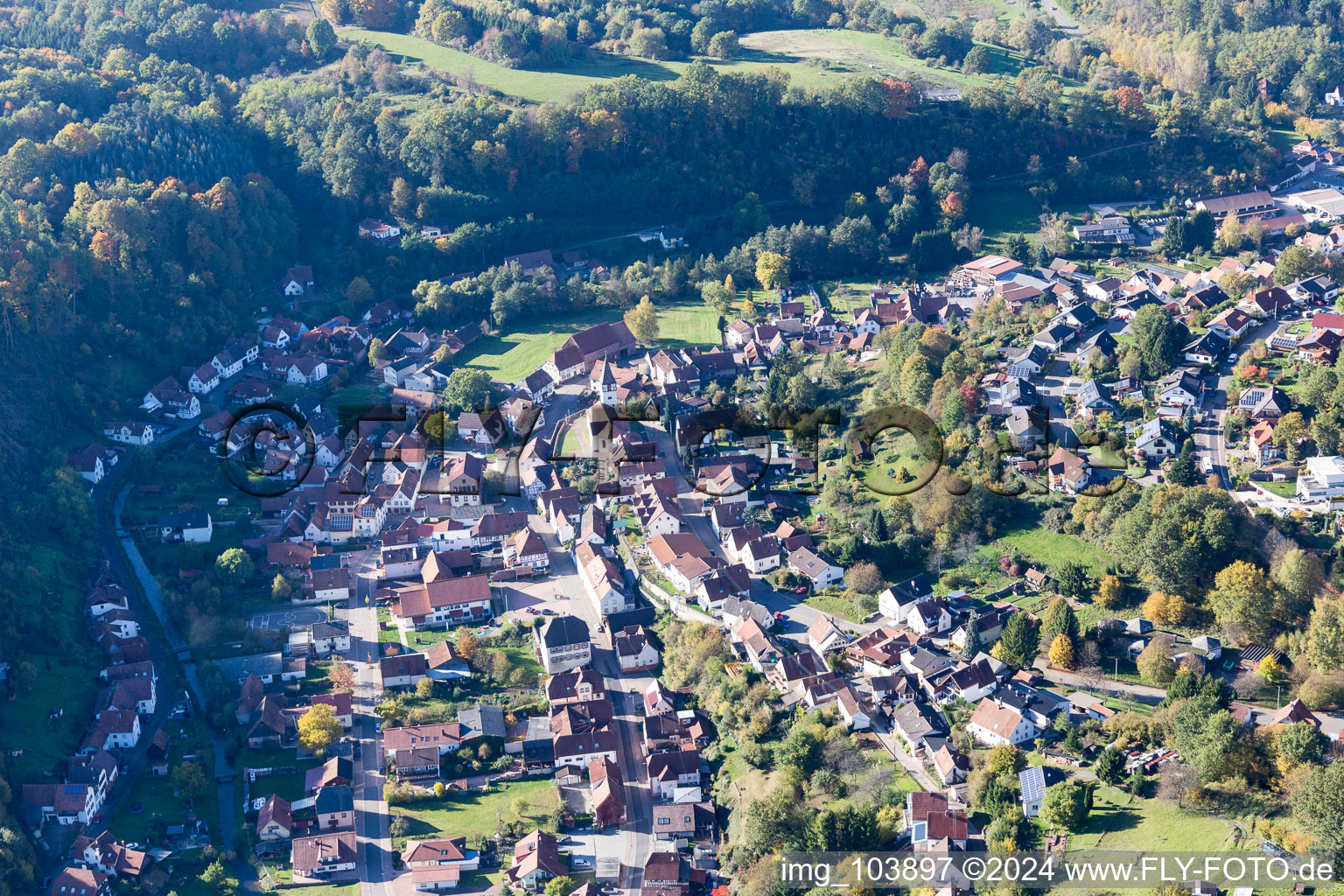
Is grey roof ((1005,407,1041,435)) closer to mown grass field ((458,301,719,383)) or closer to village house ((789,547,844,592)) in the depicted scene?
village house ((789,547,844,592))

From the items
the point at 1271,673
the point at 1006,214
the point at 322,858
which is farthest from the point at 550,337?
the point at 1271,673

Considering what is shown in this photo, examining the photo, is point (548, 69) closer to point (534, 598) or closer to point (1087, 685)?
point (534, 598)

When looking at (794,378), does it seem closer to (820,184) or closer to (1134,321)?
(1134,321)

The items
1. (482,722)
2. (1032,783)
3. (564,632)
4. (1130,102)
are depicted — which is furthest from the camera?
(1130,102)

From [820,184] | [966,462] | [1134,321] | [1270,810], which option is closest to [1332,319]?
[1134,321]

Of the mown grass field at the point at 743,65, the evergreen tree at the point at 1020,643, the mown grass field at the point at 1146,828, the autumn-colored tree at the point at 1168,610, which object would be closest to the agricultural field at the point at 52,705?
the evergreen tree at the point at 1020,643

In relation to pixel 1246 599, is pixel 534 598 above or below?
below

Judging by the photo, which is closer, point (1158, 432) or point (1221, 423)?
point (1158, 432)
